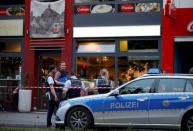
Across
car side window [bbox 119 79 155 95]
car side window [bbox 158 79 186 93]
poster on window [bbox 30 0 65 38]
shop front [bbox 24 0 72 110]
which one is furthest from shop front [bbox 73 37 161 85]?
car side window [bbox 158 79 186 93]

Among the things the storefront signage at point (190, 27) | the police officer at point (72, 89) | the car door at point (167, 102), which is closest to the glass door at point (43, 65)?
the police officer at point (72, 89)

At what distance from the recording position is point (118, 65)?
877 inches

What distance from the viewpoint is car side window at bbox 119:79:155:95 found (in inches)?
579

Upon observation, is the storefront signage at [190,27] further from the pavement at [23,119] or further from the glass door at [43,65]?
the pavement at [23,119]

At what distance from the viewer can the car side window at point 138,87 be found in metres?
14.7

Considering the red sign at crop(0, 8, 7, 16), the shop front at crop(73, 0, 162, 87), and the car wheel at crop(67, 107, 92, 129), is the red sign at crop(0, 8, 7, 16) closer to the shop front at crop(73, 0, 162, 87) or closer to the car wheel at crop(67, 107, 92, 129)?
the shop front at crop(73, 0, 162, 87)

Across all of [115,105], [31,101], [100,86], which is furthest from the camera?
[31,101]

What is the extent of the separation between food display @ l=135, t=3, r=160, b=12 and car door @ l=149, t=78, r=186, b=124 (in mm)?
7580

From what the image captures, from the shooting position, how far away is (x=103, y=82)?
861 inches

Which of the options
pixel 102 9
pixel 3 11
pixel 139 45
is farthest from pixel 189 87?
pixel 3 11

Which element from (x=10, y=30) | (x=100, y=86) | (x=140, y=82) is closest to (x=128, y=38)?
(x=100, y=86)

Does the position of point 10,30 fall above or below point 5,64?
above

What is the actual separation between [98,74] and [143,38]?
239 cm

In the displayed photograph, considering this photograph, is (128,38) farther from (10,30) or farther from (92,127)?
(92,127)
